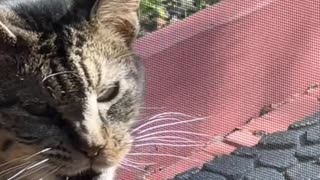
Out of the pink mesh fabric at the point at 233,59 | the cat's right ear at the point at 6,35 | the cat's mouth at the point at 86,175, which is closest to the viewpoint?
the cat's right ear at the point at 6,35

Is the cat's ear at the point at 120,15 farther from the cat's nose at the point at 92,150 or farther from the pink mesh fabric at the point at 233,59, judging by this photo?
the pink mesh fabric at the point at 233,59

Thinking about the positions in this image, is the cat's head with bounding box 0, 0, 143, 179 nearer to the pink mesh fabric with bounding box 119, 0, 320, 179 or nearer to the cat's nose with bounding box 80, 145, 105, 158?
the cat's nose with bounding box 80, 145, 105, 158

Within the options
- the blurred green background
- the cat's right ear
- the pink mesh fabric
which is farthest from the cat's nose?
the blurred green background

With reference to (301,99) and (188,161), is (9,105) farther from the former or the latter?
(301,99)

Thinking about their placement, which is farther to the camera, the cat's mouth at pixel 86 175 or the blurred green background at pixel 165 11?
the blurred green background at pixel 165 11

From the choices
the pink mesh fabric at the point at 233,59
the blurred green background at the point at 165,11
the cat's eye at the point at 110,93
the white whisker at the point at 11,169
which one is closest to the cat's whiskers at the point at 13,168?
the white whisker at the point at 11,169

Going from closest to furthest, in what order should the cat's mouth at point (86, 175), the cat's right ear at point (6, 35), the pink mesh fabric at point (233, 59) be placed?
the cat's right ear at point (6, 35) < the cat's mouth at point (86, 175) < the pink mesh fabric at point (233, 59)

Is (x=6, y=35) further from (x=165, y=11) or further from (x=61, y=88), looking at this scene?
(x=165, y=11)

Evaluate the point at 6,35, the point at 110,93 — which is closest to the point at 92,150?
the point at 110,93
